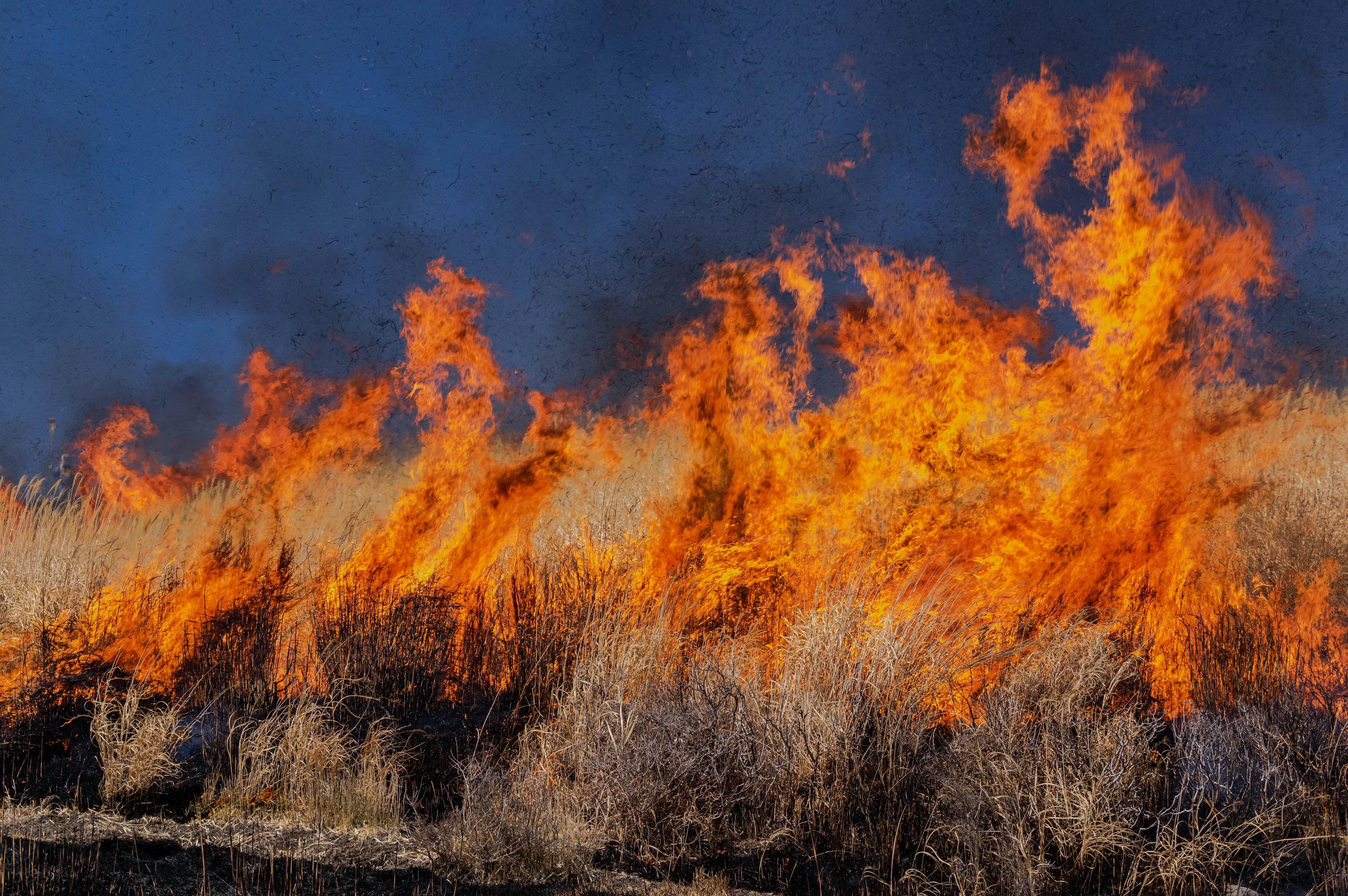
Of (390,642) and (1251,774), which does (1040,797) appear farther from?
(390,642)

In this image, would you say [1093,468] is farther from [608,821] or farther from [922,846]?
[608,821]

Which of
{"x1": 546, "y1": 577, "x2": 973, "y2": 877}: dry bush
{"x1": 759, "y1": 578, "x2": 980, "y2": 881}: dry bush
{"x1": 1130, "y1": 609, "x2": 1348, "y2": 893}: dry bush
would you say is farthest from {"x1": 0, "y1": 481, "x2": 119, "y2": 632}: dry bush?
{"x1": 1130, "y1": 609, "x2": 1348, "y2": 893}: dry bush

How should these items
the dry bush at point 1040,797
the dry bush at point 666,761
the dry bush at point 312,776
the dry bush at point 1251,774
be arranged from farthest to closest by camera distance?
the dry bush at point 312,776, the dry bush at point 666,761, the dry bush at point 1251,774, the dry bush at point 1040,797

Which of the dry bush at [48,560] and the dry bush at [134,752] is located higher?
the dry bush at [48,560]

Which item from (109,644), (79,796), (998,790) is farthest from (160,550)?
(998,790)

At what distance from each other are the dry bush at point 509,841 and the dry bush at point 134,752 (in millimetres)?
2517

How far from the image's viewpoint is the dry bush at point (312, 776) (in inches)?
225

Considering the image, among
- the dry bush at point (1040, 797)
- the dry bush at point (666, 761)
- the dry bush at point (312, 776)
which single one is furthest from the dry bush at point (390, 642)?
the dry bush at point (1040, 797)

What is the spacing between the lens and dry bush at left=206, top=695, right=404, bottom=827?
5703mm

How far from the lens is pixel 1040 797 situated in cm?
460

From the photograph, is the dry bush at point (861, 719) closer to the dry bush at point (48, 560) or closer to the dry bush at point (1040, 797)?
the dry bush at point (1040, 797)

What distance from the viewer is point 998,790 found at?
4.61m

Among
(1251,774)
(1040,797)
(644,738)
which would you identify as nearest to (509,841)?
(644,738)

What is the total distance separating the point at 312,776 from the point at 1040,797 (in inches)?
193
